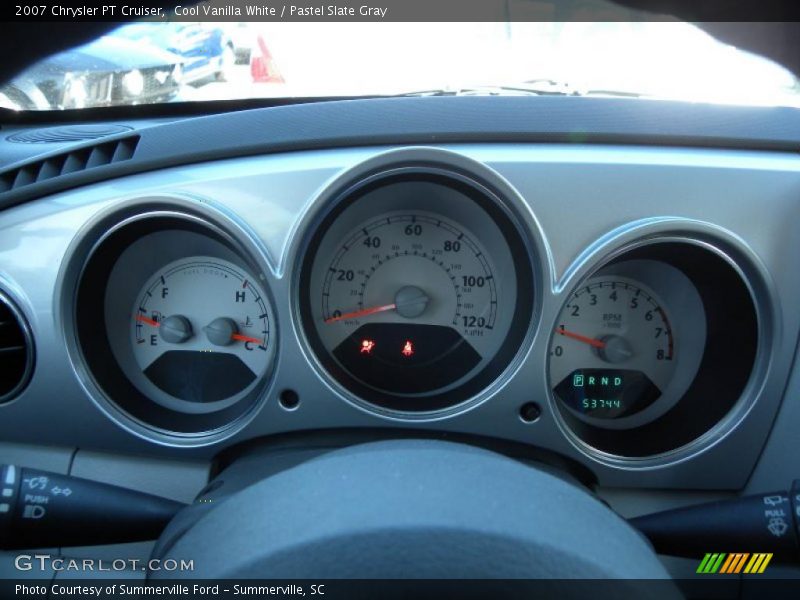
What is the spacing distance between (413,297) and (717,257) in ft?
2.38

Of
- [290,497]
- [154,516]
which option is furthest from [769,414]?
[154,516]

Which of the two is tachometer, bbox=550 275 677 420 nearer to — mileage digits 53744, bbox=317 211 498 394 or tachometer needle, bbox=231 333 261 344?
mileage digits 53744, bbox=317 211 498 394

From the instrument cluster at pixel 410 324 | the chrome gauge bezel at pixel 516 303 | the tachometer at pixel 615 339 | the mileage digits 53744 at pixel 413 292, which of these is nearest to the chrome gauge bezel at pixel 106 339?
the instrument cluster at pixel 410 324

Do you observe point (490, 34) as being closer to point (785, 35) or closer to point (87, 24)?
point (785, 35)

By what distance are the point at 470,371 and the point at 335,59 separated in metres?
1.01

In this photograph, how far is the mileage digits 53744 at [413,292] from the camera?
6.70ft

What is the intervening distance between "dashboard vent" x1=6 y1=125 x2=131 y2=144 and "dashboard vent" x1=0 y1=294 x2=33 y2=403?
0.73 meters

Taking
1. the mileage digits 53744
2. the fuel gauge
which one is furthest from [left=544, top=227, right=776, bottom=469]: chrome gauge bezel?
the fuel gauge

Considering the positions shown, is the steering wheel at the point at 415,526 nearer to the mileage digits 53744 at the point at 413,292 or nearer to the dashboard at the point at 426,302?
the dashboard at the point at 426,302

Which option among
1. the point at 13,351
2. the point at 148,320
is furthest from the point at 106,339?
the point at 13,351

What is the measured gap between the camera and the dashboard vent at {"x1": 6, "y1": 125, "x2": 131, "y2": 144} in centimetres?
247

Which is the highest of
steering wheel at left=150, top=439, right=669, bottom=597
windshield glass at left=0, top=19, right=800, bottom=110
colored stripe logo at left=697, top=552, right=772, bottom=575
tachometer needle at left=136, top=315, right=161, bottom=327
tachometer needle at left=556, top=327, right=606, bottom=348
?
windshield glass at left=0, top=19, right=800, bottom=110

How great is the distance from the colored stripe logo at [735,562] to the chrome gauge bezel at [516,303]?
59cm

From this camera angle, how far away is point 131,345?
212 cm
